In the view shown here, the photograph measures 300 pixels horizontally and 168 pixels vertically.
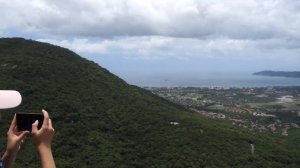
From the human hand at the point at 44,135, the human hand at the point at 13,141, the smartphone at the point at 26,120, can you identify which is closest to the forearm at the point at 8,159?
the human hand at the point at 13,141

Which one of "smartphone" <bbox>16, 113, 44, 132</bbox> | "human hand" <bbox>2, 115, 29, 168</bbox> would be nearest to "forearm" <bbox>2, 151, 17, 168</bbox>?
"human hand" <bbox>2, 115, 29, 168</bbox>

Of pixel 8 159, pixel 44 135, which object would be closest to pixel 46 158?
pixel 44 135

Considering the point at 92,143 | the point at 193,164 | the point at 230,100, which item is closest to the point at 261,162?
the point at 193,164

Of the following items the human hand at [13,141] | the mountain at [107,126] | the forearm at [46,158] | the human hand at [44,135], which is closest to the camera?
the forearm at [46,158]

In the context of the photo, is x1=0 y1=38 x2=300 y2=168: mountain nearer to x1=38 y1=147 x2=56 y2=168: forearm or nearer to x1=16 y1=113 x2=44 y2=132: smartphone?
x1=16 y1=113 x2=44 y2=132: smartphone

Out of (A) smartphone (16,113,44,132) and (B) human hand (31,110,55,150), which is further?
(A) smartphone (16,113,44,132)

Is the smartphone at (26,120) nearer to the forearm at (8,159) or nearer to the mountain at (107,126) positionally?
the forearm at (8,159)

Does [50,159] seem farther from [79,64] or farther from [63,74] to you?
[79,64]
